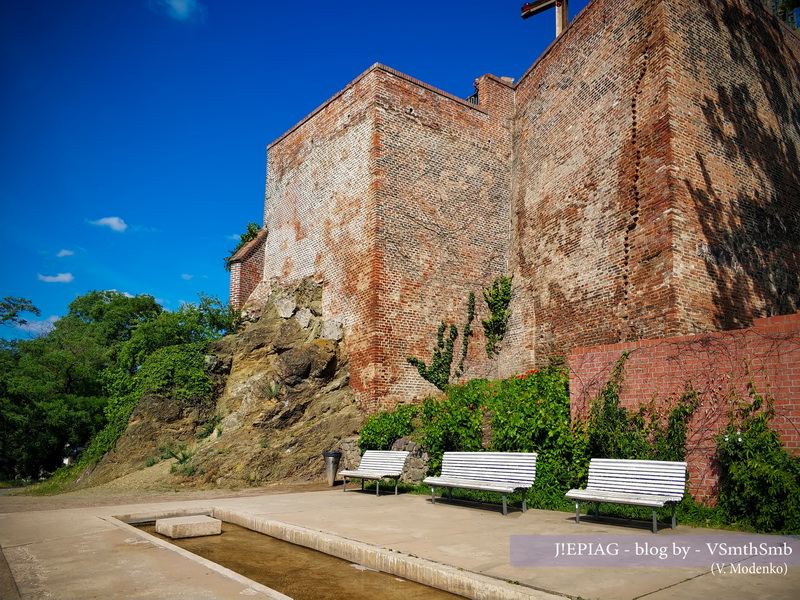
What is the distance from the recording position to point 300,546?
6316mm

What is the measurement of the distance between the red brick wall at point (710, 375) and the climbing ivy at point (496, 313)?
7.11 m

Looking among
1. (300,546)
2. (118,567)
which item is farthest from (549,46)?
(118,567)

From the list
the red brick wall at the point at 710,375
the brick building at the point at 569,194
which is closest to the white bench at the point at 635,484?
the red brick wall at the point at 710,375

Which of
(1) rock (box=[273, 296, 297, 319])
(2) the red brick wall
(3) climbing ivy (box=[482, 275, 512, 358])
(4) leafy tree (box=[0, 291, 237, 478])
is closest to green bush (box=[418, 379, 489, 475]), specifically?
(2) the red brick wall

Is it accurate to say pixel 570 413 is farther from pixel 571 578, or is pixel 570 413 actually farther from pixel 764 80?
pixel 764 80

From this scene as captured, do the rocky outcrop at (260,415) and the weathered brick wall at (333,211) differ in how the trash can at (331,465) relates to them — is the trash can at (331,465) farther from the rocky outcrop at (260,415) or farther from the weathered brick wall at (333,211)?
the weathered brick wall at (333,211)

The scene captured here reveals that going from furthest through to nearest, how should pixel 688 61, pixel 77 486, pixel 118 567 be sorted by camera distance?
pixel 77 486
pixel 688 61
pixel 118 567

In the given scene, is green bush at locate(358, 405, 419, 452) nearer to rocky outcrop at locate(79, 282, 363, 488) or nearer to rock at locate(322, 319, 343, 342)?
rocky outcrop at locate(79, 282, 363, 488)

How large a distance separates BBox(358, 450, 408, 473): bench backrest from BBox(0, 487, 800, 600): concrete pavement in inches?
53.3

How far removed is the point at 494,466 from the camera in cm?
812

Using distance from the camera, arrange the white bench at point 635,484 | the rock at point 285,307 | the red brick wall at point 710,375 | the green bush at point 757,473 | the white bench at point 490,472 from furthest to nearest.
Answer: the rock at point 285,307 < the white bench at point 490,472 < the red brick wall at point 710,375 < the white bench at point 635,484 < the green bush at point 757,473

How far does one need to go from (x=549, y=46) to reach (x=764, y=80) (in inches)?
197

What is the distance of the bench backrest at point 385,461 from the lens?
998 cm

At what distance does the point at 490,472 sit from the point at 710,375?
301cm
